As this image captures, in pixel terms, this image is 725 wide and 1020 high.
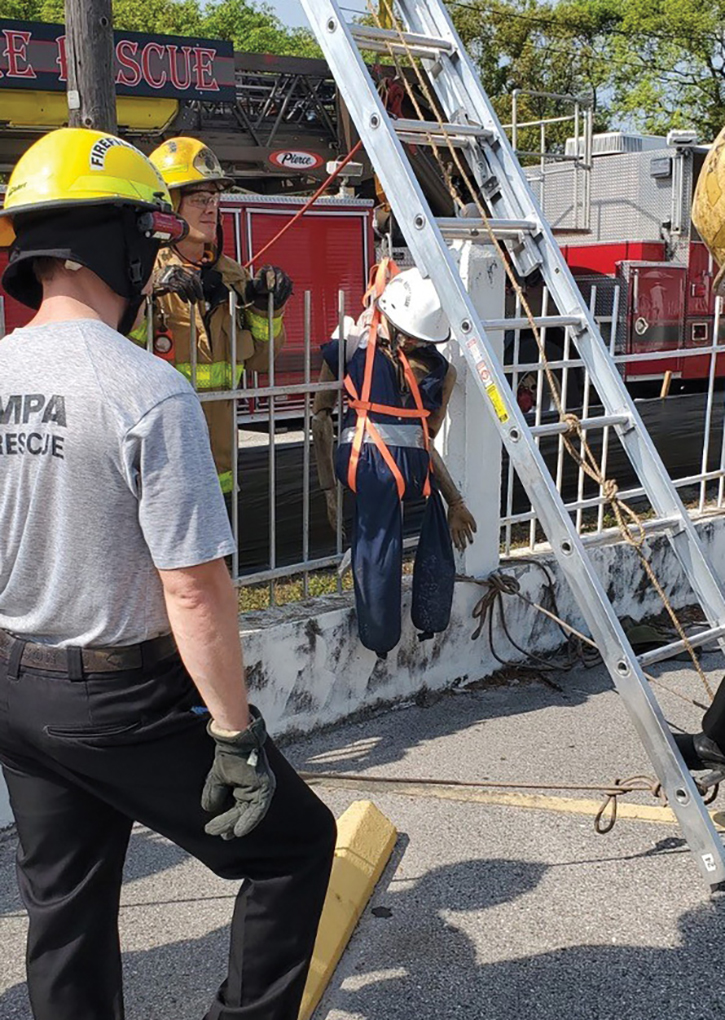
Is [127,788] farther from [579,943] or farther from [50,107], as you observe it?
[50,107]

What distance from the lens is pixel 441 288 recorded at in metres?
3.69

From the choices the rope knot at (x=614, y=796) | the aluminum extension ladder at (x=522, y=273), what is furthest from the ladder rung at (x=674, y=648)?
the rope knot at (x=614, y=796)

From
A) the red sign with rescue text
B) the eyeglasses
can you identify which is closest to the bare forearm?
the eyeglasses

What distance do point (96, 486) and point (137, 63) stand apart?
9.55 meters

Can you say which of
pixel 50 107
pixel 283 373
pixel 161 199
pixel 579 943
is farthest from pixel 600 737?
pixel 50 107

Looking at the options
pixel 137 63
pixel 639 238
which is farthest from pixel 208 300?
pixel 639 238

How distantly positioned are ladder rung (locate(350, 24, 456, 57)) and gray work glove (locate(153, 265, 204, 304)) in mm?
1014

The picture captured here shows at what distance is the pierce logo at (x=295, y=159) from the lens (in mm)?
12430

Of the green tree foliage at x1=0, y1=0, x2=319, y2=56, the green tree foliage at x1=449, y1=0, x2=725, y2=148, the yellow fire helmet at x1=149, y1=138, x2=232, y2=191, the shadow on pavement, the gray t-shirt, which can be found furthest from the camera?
the green tree foliage at x1=0, y1=0, x2=319, y2=56

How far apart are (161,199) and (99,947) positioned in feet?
4.61

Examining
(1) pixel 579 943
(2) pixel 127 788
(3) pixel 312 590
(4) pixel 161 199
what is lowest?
(1) pixel 579 943

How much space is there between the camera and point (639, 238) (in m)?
12.5

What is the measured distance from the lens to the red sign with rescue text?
9.54 meters

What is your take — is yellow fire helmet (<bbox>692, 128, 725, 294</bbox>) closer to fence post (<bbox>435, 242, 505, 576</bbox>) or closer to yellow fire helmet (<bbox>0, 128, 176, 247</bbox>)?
yellow fire helmet (<bbox>0, 128, 176, 247</bbox>)
